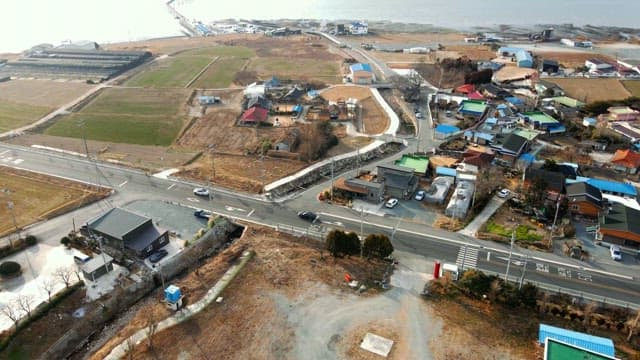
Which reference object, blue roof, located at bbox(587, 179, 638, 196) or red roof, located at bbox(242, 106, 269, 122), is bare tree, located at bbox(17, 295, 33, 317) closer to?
red roof, located at bbox(242, 106, 269, 122)

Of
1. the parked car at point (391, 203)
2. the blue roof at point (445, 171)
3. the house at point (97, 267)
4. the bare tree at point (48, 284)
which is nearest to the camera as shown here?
the bare tree at point (48, 284)

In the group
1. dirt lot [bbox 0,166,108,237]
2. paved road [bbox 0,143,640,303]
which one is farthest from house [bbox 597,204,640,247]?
dirt lot [bbox 0,166,108,237]

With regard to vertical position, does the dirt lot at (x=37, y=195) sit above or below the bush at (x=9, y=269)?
above

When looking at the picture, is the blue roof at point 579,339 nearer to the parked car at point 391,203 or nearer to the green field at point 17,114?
the parked car at point 391,203

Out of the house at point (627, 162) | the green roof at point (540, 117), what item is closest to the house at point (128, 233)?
the house at point (627, 162)

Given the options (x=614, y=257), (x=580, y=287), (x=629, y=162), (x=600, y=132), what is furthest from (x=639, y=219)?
(x=600, y=132)
